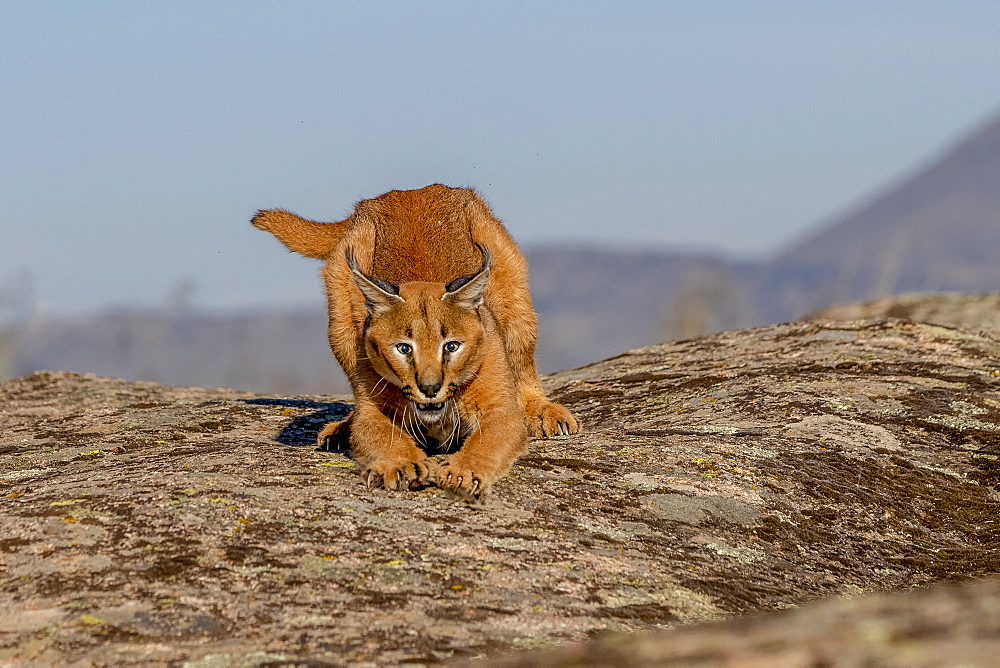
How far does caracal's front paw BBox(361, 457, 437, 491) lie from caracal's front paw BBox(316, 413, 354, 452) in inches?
70.8

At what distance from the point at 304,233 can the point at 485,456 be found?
4410mm

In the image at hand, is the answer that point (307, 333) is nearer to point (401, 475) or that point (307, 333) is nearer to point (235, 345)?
point (235, 345)

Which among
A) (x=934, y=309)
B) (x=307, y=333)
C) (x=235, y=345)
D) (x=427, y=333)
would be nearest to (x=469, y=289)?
(x=427, y=333)

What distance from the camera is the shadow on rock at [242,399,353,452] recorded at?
9.98m

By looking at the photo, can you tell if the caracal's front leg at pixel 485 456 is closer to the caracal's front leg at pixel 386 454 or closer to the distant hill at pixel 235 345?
the caracal's front leg at pixel 386 454

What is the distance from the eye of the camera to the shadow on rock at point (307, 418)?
32.7 ft

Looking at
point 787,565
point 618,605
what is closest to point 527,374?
point 787,565

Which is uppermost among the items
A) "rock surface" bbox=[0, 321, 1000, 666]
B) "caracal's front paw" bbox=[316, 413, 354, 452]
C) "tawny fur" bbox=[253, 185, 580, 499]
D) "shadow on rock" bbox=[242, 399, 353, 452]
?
"tawny fur" bbox=[253, 185, 580, 499]

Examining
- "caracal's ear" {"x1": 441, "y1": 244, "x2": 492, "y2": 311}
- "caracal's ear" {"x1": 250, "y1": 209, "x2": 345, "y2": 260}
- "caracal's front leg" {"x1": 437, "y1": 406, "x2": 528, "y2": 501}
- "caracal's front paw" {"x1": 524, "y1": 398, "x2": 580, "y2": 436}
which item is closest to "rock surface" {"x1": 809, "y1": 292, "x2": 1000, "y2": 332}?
"caracal's front paw" {"x1": 524, "y1": 398, "x2": 580, "y2": 436}

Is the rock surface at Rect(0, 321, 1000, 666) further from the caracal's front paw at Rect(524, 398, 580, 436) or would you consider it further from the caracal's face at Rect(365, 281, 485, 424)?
the caracal's face at Rect(365, 281, 485, 424)

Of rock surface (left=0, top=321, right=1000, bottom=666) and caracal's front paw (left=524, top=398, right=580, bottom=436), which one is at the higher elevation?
rock surface (left=0, top=321, right=1000, bottom=666)

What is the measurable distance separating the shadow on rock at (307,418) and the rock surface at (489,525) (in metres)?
0.05

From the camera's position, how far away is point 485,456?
7.47m

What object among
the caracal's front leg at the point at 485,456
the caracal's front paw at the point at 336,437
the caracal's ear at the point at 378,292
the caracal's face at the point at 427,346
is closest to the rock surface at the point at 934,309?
the caracal's front paw at the point at 336,437
